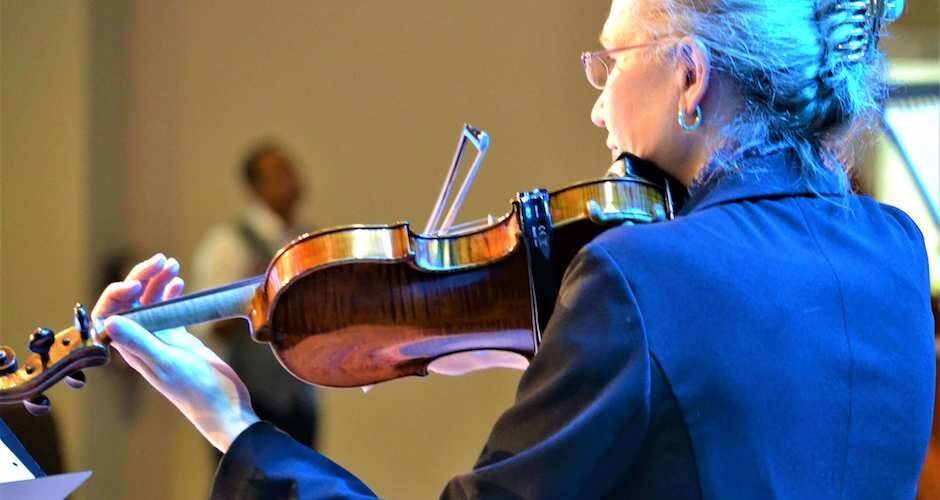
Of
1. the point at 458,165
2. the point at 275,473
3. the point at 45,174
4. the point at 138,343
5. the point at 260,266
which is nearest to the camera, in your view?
the point at 275,473

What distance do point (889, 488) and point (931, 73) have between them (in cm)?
286

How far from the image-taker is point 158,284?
132 cm

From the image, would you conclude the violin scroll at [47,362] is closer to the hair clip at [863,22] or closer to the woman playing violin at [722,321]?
the woman playing violin at [722,321]

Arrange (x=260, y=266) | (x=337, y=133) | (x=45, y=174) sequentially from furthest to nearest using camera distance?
(x=337, y=133) < (x=45, y=174) < (x=260, y=266)

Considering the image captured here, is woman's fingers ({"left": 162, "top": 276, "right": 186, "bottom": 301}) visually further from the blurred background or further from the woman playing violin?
the blurred background

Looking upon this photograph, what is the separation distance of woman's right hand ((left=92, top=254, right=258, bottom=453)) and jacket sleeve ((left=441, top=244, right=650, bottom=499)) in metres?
0.28

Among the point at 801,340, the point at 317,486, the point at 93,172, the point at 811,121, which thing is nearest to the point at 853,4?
the point at 811,121

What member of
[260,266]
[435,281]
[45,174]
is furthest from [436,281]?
[45,174]

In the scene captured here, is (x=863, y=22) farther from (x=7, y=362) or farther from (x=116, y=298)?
(x=7, y=362)

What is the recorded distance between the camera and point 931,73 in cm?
354

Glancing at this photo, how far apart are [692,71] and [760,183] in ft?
0.38

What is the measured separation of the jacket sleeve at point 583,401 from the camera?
857 mm

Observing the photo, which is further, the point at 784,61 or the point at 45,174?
the point at 45,174

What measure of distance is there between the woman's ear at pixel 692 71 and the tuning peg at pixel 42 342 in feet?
2.28
